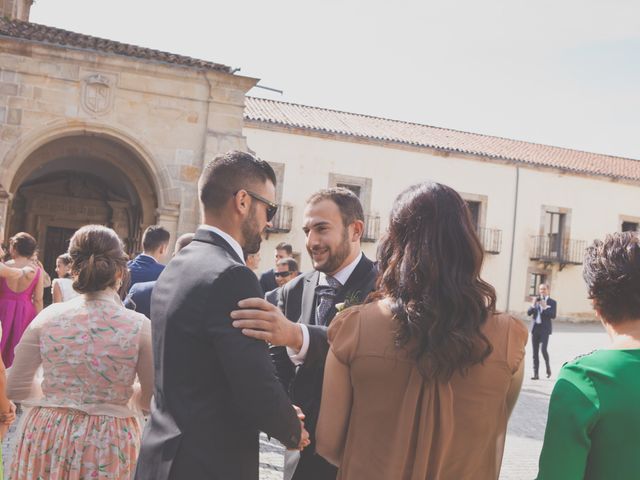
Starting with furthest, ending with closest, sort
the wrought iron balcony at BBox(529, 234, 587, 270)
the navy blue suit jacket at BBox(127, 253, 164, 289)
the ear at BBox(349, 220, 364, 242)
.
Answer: the wrought iron balcony at BBox(529, 234, 587, 270) < the navy blue suit jacket at BBox(127, 253, 164, 289) < the ear at BBox(349, 220, 364, 242)

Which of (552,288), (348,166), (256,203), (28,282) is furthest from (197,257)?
(552,288)

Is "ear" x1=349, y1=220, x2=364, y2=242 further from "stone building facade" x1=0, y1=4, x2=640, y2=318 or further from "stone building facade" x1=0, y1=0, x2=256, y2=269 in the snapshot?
"stone building facade" x1=0, y1=0, x2=256, y2=269

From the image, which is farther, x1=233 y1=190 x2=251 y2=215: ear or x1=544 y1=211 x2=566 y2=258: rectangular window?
x1=544 y1=211 x2=566 y2=258: rectangular window

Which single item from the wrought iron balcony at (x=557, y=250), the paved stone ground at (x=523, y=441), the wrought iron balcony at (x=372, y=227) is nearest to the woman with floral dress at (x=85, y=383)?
the paved stone ground at (x=523, y=441)

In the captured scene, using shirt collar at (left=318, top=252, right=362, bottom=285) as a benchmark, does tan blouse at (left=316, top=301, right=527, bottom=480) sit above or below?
below

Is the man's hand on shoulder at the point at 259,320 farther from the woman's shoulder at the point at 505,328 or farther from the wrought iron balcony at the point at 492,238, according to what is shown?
the wrought iron balcony at the point at 492,238

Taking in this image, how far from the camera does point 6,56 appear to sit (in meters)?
10.9

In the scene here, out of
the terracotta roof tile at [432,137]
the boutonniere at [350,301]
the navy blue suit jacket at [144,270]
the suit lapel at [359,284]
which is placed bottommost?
the navy blue suit jacket at [144,270]

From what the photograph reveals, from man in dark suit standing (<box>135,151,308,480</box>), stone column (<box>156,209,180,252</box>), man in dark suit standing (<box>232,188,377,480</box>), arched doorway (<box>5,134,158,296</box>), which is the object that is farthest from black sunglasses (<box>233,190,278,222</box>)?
arched doorway (<box>5,134,158,296</box>)

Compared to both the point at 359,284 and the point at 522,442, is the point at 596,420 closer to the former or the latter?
the point at 359,284

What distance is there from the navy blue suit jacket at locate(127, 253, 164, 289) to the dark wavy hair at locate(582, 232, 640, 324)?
13.0 feet

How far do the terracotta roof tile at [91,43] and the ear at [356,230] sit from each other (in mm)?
9138

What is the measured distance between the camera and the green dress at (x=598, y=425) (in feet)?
5.58

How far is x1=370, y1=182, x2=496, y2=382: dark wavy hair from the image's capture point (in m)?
1.86
